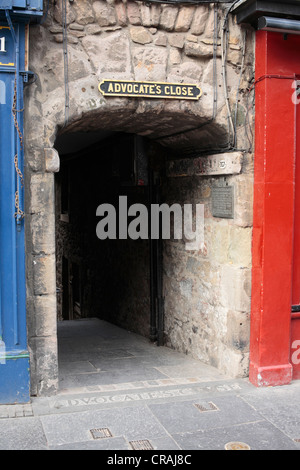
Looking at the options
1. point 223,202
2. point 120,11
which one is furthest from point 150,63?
point 223,202

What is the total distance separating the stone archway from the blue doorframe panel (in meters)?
0.14

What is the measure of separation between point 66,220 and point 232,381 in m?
7.41

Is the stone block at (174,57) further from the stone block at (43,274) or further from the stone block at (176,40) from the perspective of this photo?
the stone block at (43,274)

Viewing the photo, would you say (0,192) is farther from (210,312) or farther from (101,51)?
(210,312)

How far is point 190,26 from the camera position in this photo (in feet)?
15.2

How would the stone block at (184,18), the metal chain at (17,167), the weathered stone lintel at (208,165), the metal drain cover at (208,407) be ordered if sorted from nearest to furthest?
the metal chain at (17,167) → the metal drain cover at (208,407) → the stone block at (184,18) → the weathered stone lintel at (208,165)

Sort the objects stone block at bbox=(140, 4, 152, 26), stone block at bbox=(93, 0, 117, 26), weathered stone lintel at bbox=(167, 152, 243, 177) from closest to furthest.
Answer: stone block at bbox=(93, 0, 117, 26) < stone block at bbox=(140, 4, 152, 26) < weathered stone lintel at bbox=(167, 152, 243, 177)

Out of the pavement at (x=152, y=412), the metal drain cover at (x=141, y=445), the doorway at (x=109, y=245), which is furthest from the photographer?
the doorway at (x=109, y=245)

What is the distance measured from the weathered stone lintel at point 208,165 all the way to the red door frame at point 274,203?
20 cm

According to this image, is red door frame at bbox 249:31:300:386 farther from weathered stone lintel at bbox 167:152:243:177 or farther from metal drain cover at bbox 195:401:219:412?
metal drain cover at bbox 195:401:219:412

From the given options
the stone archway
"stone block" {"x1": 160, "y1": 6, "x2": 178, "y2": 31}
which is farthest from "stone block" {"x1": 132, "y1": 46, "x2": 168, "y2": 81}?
"stone block" {"x1": 160, "y1": 6, "x2": 178, "y2": 31}

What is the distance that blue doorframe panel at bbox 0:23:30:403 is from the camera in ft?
13.5

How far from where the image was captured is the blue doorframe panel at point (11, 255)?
411 centimetres

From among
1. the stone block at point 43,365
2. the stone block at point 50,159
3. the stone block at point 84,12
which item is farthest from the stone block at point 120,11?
the stone block at point 43,365
